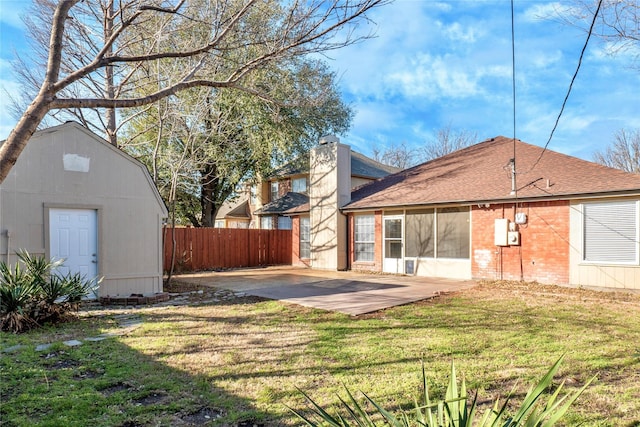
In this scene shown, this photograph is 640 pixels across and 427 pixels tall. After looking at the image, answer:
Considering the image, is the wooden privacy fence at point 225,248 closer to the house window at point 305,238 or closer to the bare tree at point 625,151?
the house window at point 305,238

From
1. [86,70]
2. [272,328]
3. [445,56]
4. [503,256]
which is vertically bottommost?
[272,328]

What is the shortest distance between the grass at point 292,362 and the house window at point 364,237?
781 centimetres

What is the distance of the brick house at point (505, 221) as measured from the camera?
400 inches

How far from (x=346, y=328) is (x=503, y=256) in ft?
24.6

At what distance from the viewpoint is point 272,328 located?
6.62 m

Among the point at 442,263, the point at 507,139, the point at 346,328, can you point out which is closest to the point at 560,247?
the point at 442,263

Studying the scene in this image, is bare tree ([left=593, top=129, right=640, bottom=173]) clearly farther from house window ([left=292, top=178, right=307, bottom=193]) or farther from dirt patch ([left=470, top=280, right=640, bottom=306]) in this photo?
house window ([left=292, top=178, right=307, bottom=193])

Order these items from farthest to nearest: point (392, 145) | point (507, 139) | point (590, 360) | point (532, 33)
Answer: point (392, 145)
point (507, 139)
point (532, 33)
point (590, 360)

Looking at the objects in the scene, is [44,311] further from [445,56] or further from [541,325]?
[445,56]

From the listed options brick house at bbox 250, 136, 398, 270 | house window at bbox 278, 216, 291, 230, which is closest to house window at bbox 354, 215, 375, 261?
brick house at bbox 250, 136, 398, 270

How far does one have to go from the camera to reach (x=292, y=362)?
487 cm

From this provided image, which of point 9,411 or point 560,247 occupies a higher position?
point 560,247

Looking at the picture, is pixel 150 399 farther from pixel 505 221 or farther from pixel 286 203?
pixel 286 203

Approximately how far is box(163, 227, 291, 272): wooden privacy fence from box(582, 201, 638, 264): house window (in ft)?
45.8
